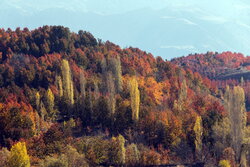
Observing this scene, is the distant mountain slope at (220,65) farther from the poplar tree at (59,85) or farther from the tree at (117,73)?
the poplar tree at (59,85)

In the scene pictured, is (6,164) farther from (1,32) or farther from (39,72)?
(1,32)

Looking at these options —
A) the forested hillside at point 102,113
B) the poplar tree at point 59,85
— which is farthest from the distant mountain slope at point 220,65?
the poplar tree at point 59,85

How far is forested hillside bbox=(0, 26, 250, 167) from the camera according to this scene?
153 ft

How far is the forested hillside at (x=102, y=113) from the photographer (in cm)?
4656

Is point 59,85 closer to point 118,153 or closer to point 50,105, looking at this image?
point 50,105

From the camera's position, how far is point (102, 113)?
59.5m

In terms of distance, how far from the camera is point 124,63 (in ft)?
272

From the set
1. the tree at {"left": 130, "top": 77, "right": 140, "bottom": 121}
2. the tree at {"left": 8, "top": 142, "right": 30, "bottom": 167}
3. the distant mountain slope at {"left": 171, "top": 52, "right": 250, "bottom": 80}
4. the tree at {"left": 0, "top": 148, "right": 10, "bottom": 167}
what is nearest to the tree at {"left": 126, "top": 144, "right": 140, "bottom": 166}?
the tree at {"left": 130, "top": 77, "right": 140, "bottom": 121}

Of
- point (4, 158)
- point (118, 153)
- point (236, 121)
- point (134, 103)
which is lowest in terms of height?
point (118, 153)

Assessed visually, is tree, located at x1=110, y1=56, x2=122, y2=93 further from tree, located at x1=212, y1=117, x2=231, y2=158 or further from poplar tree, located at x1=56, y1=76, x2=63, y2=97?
tree, located at x1=212, y1=117, x2=231, y2=158

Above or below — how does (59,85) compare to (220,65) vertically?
below

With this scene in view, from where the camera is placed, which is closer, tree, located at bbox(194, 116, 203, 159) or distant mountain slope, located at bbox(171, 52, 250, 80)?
tree, located at bbox(194, 116, 203, 159)

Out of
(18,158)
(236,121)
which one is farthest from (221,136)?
(18,158)

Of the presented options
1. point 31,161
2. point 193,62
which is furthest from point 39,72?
point 193,62
